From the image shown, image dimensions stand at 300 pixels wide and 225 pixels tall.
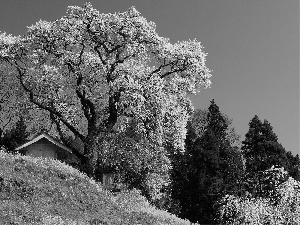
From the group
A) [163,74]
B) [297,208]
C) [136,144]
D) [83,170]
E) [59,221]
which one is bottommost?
[59,221]

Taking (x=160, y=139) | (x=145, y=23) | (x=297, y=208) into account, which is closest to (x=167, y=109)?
(x=160, y=139)

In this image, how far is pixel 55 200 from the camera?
2752cm

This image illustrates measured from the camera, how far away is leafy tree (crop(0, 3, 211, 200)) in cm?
4338

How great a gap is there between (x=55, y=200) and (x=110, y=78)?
17.8 m

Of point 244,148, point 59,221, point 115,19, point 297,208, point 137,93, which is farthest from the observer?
point 244,148

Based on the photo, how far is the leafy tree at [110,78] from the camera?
43.4m

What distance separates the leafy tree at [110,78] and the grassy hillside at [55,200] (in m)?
8.52

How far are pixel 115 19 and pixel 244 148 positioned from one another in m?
26.1

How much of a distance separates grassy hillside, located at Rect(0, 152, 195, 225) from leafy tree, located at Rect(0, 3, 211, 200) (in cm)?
852

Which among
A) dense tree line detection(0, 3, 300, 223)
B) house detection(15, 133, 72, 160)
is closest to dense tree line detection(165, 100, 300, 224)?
dense tree line detection(0, 3, 300, 223)

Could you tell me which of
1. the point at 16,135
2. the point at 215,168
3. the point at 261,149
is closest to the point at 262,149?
the point at 261,149

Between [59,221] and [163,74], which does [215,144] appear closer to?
[163,74]

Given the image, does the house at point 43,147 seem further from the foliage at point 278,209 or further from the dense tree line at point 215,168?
the foliage at point 278,209

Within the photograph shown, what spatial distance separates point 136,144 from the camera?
4488 cm
